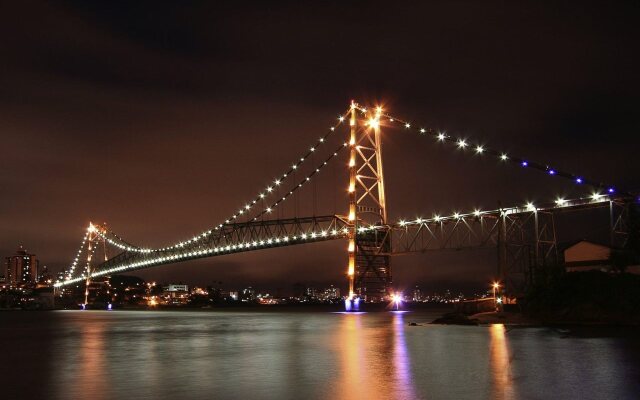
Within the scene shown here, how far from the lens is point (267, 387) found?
1644cm

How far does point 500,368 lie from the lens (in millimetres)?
19562

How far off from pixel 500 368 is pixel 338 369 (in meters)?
4.86

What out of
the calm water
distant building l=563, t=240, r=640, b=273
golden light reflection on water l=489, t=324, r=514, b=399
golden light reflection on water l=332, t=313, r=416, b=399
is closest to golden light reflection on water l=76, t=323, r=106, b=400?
the calm water

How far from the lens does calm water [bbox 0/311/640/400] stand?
1563cm

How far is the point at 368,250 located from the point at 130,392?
53945 millimetres

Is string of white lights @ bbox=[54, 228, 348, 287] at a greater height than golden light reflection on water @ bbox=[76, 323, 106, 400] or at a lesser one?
greater

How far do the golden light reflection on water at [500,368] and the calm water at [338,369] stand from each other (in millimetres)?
31

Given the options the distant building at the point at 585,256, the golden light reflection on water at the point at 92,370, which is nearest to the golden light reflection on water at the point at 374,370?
the golden light reflection on water at the point at 92,370

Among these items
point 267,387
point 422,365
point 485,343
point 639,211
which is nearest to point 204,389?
point 267,387

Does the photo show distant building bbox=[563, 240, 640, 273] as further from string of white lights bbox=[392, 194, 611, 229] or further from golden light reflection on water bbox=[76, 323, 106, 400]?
golden light reflection on water bbox=[76, 323, 106, 400]

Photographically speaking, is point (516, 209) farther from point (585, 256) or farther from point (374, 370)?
point (374, 370)

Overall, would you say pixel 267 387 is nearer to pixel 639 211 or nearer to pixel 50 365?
pixel 50 365

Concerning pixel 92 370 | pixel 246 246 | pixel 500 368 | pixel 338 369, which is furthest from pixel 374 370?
pixel 246 246

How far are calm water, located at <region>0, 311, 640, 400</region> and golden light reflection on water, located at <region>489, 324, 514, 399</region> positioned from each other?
1.2 inches
